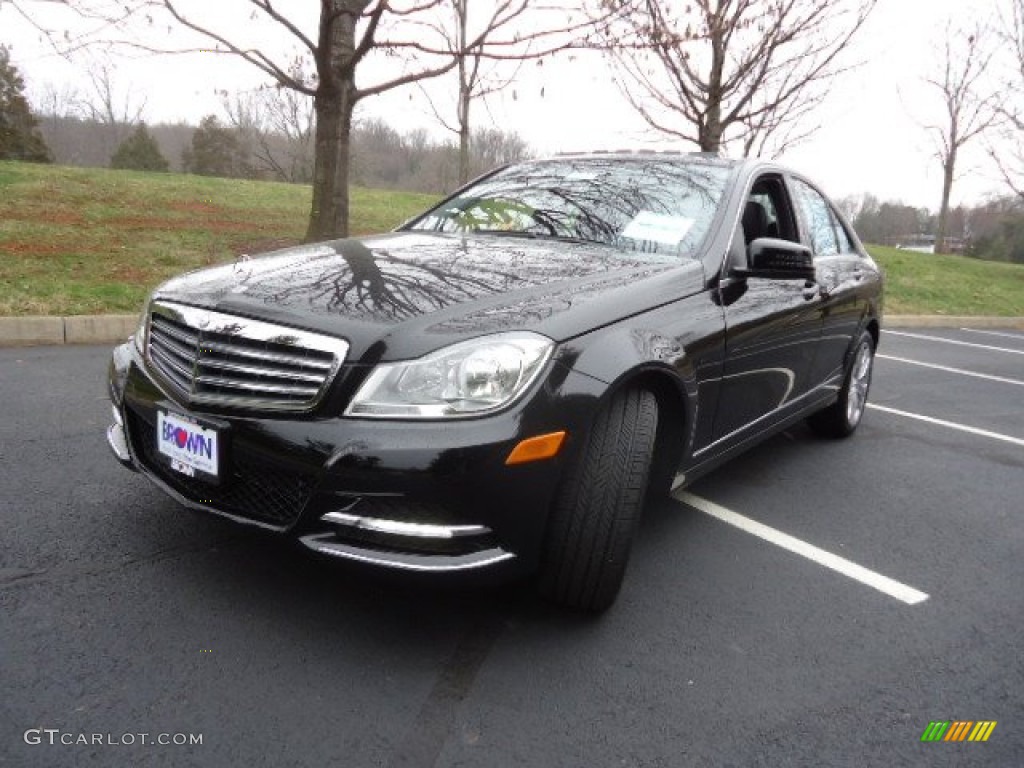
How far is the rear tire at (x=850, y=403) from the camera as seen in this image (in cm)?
445

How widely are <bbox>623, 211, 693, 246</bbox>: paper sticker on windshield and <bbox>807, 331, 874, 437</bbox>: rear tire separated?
77.8 inches

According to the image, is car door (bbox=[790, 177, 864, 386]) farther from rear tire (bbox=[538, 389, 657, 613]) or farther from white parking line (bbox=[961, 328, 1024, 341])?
white parking line (bbox=[961, 328, 1024, 341])

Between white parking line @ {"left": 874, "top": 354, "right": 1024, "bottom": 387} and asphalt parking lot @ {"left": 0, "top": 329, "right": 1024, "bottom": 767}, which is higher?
white parking line @ {"left": 874, "top": 354, "right": 1024, "bottom": 387}

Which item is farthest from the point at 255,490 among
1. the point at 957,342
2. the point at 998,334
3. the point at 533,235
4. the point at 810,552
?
the point at 998,334

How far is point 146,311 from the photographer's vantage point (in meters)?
2.54

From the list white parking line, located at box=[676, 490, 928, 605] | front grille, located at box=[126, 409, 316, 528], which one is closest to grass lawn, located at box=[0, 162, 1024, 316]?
front grille, located at box=[126, 409, 316, 528]

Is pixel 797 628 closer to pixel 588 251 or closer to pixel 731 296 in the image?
pixel 731 296

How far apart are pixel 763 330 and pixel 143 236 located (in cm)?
906

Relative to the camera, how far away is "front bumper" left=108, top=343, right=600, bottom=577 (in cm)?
187

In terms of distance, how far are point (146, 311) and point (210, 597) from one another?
39.4 inches

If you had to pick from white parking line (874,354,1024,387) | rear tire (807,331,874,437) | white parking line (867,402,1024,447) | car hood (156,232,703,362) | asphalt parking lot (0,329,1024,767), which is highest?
car hood (156,232,703,362)

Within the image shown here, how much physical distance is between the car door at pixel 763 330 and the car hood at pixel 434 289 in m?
0.32

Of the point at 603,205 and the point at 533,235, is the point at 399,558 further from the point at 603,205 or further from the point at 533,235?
the point at 603,205

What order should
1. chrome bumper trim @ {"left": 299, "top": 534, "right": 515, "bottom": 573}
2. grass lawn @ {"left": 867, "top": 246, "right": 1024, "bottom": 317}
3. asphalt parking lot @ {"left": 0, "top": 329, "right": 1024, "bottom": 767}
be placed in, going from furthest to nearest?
grass lawn @ {"left": 867, "top": 246, "right": 1024, "bottom": 317} → chrome bumper trim @ {"left": 299, "top": 534, "right": 515, "bottom": 573} → asphalt parking lot @ {"left": 0, "top": 329, "right": 1024, "bottom": 767}
